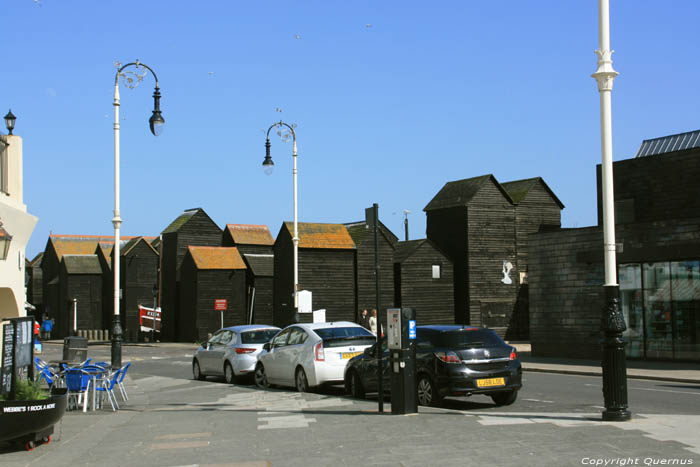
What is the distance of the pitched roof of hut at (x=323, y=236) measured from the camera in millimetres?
49250

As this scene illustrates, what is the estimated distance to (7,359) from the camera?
1133 centimetres

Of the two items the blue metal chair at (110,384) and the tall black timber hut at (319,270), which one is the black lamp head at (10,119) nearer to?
the blue metal chair at (110,384)

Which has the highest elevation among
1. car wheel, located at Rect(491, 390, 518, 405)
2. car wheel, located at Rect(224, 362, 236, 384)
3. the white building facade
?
the white building facade

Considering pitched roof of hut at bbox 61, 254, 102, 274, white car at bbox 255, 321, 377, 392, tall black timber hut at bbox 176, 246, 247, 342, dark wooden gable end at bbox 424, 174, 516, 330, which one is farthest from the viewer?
pitched roof of hut at bbox 61, 254, 102, 274

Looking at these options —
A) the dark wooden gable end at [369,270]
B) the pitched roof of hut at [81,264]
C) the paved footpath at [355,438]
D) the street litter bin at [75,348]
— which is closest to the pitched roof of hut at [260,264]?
the dark wooden gable end at [369,270]

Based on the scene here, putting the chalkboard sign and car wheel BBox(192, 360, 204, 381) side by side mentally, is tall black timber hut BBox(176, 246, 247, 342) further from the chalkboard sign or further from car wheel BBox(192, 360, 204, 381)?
the chalkboard sign

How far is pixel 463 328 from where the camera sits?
1476 cm

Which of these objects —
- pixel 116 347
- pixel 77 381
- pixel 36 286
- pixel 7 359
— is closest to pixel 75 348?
pixel 116 347

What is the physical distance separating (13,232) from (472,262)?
37.9 meters

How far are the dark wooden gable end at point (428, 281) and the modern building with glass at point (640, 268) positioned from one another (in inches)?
792

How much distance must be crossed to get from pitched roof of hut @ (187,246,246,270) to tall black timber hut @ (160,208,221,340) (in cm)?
365

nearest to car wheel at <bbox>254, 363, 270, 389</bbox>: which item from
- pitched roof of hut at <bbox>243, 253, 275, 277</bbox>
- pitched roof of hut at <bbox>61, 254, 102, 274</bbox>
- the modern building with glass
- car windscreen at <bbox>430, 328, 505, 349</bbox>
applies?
car windscreen at <bbox>430, 328, 505, 349</bbox>

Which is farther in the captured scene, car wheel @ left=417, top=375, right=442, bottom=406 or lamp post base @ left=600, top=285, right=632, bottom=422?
car wheel @ left=417, top=375, right=442, bottom=406

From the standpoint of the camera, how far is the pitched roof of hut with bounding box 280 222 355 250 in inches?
1939
